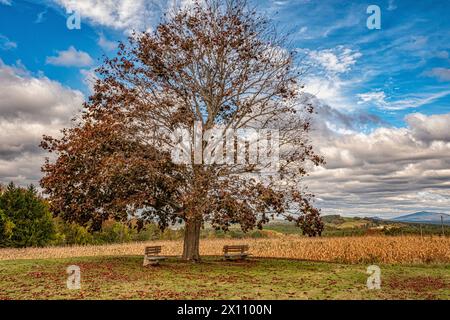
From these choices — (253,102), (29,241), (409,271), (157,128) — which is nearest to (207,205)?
(157,128)

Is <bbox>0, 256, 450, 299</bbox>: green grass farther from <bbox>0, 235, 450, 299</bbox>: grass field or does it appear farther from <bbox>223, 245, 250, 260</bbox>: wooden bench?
<bbox>223, 245, 250, 260</bbox>: wooden bench

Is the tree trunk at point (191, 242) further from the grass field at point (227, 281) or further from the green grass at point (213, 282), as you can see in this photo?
the grass field at point (227, 281)

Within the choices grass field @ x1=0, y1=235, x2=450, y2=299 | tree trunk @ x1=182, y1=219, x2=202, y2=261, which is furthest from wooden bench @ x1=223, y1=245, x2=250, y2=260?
tree trunk @ x1=182, y1=219, x2=202, y2=261

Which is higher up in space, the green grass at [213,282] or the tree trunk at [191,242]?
the tree trunk at [191,242]

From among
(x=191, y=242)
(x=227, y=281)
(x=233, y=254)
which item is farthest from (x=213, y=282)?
(x=233, y=254)

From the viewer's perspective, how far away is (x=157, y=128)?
1978 cm

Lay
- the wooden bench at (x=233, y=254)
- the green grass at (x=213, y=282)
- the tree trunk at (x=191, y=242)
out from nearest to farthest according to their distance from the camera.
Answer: the green grass at (x=213, y=282), the tree trunk at (x=191, y=242), the wooden bench at (x=233, y=254)

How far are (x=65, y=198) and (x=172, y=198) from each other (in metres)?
4.90

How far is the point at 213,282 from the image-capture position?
15.0m

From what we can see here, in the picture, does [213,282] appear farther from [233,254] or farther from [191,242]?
[233,254]

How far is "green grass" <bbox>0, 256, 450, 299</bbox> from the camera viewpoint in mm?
12586

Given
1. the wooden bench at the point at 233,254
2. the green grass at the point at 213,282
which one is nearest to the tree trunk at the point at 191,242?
the green grass at the point at 213,282

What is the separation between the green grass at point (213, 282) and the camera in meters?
12.6

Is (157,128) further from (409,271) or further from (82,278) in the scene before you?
(409,271)
